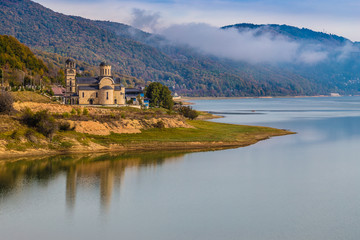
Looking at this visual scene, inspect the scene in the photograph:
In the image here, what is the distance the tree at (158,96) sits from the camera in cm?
12875

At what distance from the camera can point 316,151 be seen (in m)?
69.4

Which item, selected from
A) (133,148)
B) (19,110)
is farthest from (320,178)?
(19,110)

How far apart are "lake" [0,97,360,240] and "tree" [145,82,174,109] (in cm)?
6546

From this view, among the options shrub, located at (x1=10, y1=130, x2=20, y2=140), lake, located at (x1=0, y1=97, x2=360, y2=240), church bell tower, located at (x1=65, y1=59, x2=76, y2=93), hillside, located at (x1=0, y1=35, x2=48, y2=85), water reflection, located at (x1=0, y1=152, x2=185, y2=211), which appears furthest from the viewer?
hillside, located at (x1=0, y1=35, x2=48, y2=85)

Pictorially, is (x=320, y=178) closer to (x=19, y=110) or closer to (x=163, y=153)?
(x=163, y=153)

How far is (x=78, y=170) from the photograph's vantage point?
51250 millimetres

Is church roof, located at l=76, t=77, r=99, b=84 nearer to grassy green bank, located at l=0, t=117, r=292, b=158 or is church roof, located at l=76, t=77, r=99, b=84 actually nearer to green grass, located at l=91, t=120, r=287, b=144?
green grass, located at l=91, t=120, r=287, b=144

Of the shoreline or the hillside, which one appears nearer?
the shoreline

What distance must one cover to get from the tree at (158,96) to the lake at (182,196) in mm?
65462

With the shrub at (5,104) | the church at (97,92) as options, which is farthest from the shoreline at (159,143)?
the church at (97,92)

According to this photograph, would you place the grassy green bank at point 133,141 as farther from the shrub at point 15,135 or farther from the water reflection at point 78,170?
the water reflection at point 78,170

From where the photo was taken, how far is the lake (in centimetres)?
3191

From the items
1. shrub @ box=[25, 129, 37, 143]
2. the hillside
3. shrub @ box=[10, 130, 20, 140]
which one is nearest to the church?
the hillside

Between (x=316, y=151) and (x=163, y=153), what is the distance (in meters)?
22.7
